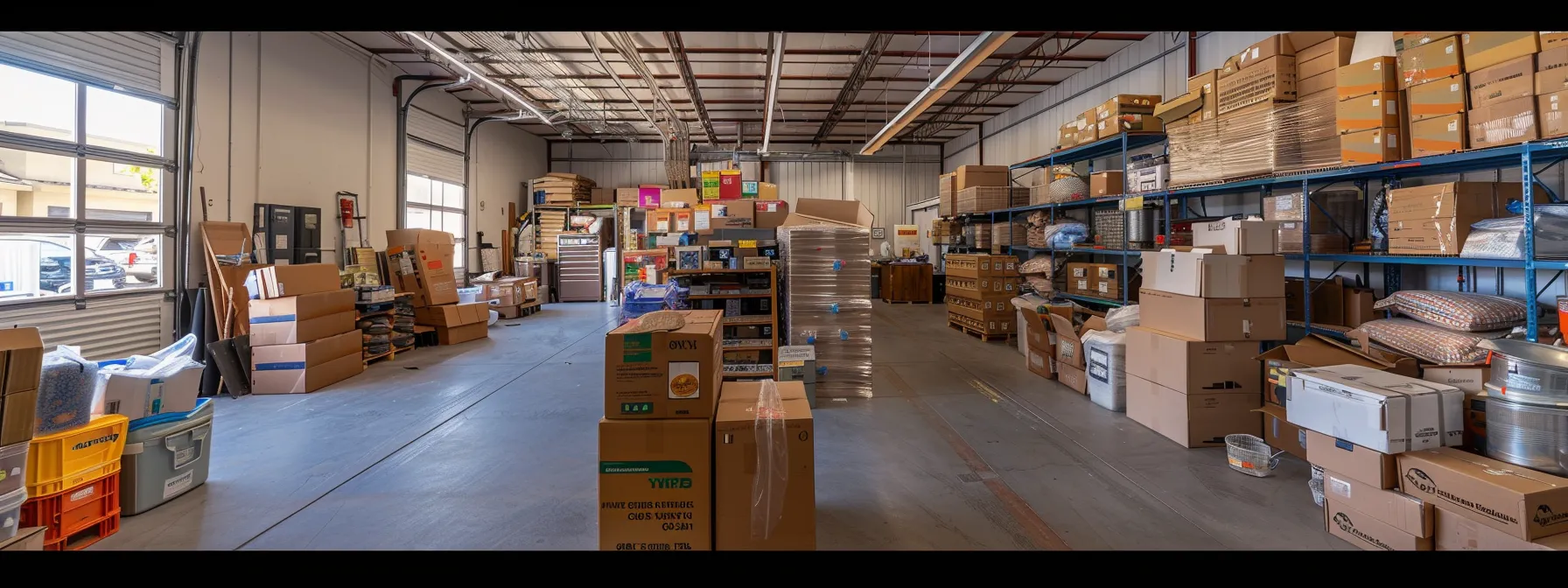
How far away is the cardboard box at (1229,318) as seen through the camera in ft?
12.9

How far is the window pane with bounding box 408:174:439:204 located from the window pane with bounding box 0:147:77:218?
4.65 meters

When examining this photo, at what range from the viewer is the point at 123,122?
5.42 metres

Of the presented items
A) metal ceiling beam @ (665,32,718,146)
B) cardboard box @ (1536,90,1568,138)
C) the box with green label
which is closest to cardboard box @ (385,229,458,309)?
metal ceiling beam @ (665,32,718,146)

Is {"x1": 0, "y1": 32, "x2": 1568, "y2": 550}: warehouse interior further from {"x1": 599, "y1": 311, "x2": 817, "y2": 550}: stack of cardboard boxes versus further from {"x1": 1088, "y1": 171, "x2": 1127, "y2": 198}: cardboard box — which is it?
{"x1": 1088, "y1": 171, "x2": 1127, "y2": 198}: cardboard box

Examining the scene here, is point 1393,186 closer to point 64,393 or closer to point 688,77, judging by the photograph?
point 64,393

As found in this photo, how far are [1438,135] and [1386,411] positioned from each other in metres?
2.30

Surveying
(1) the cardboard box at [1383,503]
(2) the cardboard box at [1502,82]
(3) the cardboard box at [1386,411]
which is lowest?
(1) the cardboard box at [1383,503]

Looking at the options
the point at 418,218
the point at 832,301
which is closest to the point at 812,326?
the point at 832,301

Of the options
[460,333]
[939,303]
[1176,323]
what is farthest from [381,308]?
[939,303]

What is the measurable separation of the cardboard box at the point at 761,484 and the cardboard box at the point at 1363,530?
7.44 feet

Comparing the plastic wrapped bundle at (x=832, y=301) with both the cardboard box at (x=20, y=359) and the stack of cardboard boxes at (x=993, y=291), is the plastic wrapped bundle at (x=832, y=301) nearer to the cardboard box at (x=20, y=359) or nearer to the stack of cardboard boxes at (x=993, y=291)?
the stack of cardboard boxes at (x=993, y=291)

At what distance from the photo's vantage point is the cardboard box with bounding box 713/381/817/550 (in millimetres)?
2465

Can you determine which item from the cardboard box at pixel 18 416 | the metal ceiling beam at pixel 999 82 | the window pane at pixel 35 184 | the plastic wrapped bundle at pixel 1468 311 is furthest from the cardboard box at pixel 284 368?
the metal ceiling beam at pixel 999 82

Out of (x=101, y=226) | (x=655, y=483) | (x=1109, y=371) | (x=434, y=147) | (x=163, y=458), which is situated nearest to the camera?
(x=655, y=483)
